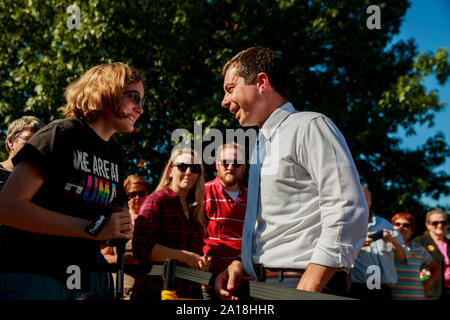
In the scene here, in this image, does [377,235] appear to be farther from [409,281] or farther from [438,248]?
[438,248]

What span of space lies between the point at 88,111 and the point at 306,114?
1036 mm

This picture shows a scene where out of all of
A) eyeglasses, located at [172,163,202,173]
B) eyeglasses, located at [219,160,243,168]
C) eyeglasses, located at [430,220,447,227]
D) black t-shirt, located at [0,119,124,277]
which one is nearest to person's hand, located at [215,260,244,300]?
black t-shirt, located at [0,119,124,277]

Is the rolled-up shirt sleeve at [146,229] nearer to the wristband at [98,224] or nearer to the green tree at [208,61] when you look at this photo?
the wristband at [98,224]

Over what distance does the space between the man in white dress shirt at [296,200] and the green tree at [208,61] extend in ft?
19.5

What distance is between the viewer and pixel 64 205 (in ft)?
5.81

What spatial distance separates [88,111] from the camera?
204 centimetres

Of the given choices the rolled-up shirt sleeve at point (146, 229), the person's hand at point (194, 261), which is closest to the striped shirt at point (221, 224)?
the person's hand at point (194, 261)

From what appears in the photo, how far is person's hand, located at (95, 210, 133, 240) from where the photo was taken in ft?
5.85

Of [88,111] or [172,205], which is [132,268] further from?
[172,205]

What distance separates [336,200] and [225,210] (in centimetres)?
266

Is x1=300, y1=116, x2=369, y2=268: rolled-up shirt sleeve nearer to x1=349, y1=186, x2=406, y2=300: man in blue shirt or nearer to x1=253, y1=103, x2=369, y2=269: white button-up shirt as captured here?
x1=253, y1=103, x2=369, y2=269: white button-up shirt

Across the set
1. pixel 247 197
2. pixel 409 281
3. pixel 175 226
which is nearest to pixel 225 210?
pixel 175 226

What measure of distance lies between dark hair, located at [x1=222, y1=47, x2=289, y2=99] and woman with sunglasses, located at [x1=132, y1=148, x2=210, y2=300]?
5.62 ft
